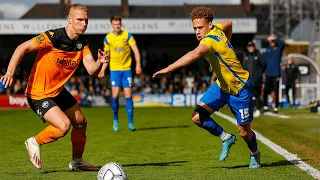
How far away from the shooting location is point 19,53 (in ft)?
23.9

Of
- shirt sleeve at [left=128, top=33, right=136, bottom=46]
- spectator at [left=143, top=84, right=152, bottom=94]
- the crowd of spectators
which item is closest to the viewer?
shirt sleeve at [left=128, top=33, right=136, bottom=46]

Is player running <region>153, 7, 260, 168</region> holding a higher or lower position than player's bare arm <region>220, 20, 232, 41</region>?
lower

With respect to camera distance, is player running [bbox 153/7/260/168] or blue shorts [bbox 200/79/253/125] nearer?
player running [bbox 153/7/260/168]

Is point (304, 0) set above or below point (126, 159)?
above

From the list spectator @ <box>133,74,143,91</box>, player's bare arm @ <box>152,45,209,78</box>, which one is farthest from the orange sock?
spectator @ <box>133,74,143,91</box>

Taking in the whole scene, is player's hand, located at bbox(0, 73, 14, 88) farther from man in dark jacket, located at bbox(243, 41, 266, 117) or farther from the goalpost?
the goalpost

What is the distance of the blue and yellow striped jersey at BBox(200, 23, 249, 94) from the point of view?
7.34 m

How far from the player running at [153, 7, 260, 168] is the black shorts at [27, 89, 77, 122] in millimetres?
1567

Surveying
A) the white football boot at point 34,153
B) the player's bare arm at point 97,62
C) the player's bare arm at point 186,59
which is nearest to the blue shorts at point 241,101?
the player's bare arm at point 186,59

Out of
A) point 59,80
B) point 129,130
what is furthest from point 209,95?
point 129,130

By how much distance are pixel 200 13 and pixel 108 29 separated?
28.0m

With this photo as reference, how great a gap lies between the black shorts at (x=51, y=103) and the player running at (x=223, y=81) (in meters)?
1.57

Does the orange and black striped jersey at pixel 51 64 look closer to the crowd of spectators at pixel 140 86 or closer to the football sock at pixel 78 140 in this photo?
the football sock at pixel 78 140

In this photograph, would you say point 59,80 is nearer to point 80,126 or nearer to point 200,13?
point 80,126
